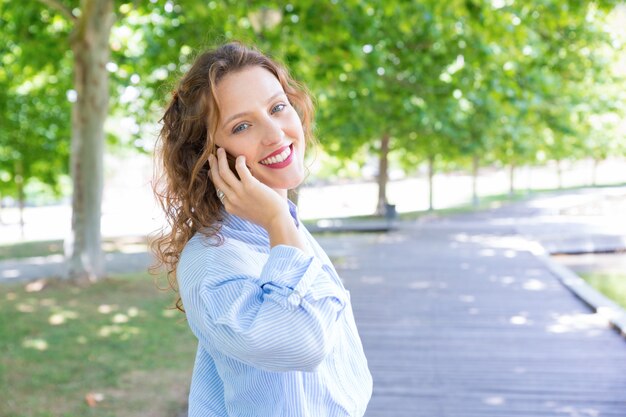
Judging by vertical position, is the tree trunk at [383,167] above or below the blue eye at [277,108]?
below

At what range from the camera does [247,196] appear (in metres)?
1.68

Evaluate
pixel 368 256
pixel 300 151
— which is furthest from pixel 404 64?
pixel 300 151

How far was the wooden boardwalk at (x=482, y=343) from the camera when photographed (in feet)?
18.8

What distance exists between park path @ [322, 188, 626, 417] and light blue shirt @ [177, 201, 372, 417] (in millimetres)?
3866

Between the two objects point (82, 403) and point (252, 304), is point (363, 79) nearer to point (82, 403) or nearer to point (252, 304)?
point (82, 403)

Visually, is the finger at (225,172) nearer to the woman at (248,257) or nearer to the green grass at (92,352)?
the woman at (248,257)

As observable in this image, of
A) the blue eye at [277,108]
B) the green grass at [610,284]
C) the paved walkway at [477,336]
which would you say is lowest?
the green grass at [610,284]

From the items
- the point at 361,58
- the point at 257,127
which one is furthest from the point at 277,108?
the point at 361,58

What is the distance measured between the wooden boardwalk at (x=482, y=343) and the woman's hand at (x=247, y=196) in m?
4.10

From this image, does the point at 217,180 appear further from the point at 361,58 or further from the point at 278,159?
the point at 361,58

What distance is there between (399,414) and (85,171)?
7598 mm

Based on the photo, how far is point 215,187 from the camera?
1.86m

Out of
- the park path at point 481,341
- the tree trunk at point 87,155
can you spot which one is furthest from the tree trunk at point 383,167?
the tree trunk at point 87,155

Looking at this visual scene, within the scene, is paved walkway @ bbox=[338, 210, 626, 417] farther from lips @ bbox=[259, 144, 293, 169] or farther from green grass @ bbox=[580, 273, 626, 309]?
lips @ bbox=[259, 144, 293, 169]
